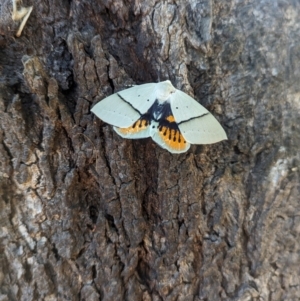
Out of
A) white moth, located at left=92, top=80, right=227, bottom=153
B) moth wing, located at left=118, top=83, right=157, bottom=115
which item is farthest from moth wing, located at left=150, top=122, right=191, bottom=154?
moth wing, located at left=118, top=83, right=157, bottom=115

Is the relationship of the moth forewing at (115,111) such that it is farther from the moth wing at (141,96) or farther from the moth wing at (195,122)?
the moth wing at (195,122)

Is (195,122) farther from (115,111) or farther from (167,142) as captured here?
(115,111)

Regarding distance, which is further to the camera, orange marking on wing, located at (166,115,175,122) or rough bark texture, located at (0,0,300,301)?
orange marking on wing, located at (166,115,175,122)

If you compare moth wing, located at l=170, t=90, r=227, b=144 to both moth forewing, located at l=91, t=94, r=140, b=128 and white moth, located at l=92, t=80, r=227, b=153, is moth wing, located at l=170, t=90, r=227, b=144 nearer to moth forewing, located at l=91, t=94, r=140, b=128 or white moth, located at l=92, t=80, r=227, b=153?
white moth, located at l=92, t=80, r=227, b=153

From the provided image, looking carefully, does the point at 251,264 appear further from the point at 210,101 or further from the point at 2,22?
the point at 2,22

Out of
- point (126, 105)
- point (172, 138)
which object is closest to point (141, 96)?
point (126, 105)

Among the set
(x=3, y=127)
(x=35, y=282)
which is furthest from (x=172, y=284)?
(x=3, y=127)

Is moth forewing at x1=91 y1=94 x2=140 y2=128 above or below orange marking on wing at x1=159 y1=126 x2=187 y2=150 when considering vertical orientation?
above
